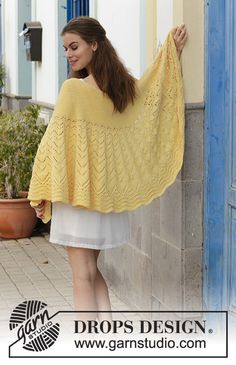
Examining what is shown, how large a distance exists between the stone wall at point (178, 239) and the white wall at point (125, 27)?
1.07 m

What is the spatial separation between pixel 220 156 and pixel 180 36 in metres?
0.78

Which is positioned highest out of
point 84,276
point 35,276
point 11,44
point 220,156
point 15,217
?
point 11,44

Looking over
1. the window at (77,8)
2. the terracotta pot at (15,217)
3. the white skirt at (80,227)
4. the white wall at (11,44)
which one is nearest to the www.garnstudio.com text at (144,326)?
the white skirt at (80,227)

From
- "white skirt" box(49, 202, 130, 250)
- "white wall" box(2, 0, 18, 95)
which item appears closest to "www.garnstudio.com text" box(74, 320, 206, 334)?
"white skirt" box(49, 202, 130, 250)

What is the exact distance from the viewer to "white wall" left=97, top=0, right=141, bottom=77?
6160 mm

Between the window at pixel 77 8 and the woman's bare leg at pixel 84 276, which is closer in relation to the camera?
the woman's bare leg at pixel 84 276

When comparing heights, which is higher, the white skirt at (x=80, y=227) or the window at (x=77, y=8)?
the window at (x=77, y=8)

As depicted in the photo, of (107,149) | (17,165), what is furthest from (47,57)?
(107,149)

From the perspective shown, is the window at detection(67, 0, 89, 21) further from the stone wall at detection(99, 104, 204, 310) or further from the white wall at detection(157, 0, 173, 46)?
the stone wall at detection(99, 104, 204, 310)

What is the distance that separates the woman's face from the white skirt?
2.73ft

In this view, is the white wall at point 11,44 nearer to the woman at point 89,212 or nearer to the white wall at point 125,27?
the white wall at point 125,27

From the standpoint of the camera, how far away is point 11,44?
1295 centimetres

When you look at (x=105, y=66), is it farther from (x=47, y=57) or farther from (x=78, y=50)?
(x=47, y=57)

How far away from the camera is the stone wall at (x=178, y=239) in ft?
17.3
